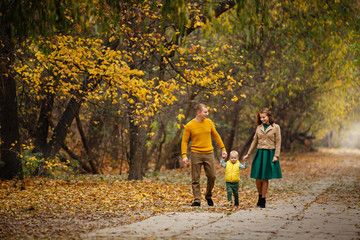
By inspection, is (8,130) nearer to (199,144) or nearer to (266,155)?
(199,144)

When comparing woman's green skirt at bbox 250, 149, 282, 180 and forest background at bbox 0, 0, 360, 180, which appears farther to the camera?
woman's green skirt at bbox 250, 149, 282, 180

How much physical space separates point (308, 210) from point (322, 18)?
8323mm

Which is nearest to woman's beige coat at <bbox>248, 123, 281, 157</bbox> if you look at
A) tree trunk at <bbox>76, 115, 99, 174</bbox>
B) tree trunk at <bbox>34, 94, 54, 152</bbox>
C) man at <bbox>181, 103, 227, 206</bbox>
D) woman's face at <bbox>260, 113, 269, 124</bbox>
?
woman's face at <bbox>260, 113, 269, 124</bbox>

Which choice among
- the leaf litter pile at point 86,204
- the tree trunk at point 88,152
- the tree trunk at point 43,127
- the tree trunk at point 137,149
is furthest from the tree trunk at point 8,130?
the tree trunk at point 88,152

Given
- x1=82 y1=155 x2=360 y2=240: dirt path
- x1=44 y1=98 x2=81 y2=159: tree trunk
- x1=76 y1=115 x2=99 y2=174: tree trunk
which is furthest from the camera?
x1=76 y1=115 x2=99 y2=174: tree trunk

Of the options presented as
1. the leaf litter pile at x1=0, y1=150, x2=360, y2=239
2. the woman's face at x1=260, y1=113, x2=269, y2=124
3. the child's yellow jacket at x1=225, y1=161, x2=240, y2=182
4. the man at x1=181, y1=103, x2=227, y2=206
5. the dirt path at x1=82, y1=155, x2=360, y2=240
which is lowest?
the leaf litter pile at x1=0, y1=150, x2=360, y2=239

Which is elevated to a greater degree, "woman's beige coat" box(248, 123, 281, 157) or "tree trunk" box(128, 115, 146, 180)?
"woman's beige coat" box(248, 123, 281, 157)

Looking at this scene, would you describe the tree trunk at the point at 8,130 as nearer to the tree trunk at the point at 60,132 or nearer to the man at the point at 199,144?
the tree trunk at the point at 60,132

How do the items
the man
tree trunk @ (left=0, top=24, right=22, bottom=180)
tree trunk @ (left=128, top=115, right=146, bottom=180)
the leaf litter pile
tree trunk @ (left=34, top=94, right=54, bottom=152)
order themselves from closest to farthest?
the leaf litter pile
the man
tree trunk @ (left=0, top=24, right=22, bottom=180)
tree trunk @ (left=34, top=94, right=54, bottom=152)
tree trunk @ (left=128, top=115, right=146, bottom=180)

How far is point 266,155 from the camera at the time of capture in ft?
27.5

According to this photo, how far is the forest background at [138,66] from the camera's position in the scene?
20.5 ft

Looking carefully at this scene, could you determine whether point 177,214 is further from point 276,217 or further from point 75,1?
point 75,1

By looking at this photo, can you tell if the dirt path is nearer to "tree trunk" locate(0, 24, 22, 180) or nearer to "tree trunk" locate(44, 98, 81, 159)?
"tree trunk" locate(0, 24, 22, 180)

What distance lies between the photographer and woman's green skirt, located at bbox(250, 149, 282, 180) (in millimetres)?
8234
